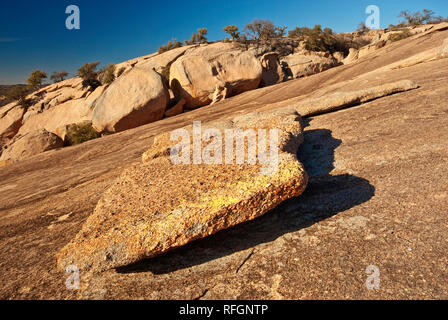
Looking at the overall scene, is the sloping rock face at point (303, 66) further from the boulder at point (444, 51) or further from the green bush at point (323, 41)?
the boulder at point (444, 51)

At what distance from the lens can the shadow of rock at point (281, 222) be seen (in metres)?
2.23

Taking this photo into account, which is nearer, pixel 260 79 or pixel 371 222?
pixel 371 222

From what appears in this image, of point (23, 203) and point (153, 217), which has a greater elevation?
point (153, 217)

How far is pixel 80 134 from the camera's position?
12.6 m

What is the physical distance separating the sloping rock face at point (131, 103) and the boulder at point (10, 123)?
14.3 metres

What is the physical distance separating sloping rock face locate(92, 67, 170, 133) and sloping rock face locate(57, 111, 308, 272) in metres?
9.68

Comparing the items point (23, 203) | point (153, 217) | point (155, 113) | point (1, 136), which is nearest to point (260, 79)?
point (155, 113)

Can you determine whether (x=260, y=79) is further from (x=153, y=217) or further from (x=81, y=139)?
(x=153, y=217)

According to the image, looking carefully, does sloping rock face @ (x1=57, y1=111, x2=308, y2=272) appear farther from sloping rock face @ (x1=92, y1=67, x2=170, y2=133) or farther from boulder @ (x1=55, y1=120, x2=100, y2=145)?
boulder @ (x1=55, y1=120, x2=100, y2=145)

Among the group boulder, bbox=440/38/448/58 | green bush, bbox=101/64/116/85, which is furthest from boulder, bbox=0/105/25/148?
boulder, bbox=440/38/448/58

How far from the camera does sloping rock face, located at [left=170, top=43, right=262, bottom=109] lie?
1372 cm

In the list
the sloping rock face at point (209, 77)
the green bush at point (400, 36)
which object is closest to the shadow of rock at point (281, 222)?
the sloping rock face at point (209, 77)
